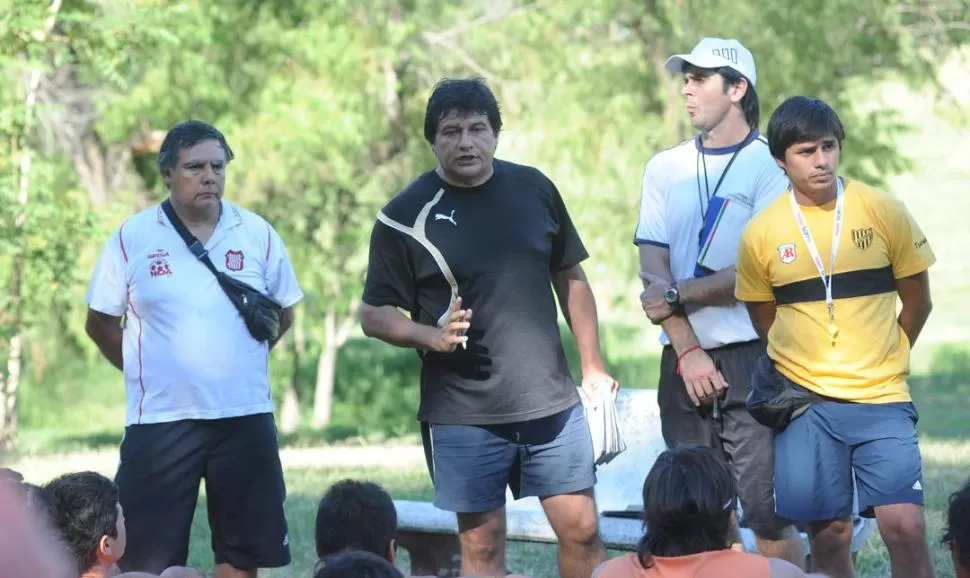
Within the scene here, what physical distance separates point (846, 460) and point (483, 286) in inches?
55.0

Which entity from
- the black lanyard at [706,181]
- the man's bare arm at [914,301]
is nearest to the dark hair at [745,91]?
the black lanyard at [706,181]

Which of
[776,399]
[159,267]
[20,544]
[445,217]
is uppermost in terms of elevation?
[445,217]

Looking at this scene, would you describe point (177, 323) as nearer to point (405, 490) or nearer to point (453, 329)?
point (453, 329)

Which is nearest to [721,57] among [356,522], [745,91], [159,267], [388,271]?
[745,91]

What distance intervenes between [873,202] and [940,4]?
1987 centimetres

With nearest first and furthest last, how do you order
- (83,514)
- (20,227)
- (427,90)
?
(83,514) < (20,227) < (427,90)

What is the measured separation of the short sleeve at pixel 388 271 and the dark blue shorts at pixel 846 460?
145 centimetres

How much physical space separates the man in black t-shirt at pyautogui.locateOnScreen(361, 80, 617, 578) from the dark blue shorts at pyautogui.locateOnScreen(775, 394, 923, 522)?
0.73 m

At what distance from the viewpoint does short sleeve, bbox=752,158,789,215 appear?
564 cm

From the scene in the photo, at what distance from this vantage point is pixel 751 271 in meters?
5.22

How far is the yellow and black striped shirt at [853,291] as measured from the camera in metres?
5.03

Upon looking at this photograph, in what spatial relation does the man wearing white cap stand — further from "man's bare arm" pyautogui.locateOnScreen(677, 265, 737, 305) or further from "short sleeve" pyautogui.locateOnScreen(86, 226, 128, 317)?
"short sleeve" pyautogui.locateOnScreen(86, 226, 128, 317)

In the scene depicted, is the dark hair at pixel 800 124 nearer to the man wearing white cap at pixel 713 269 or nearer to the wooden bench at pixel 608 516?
the man wearing white cap at pixel 713 269

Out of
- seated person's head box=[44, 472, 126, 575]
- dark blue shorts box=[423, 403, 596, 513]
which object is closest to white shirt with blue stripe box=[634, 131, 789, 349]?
dark blue shorts box=[423, 403, 596, 513]
